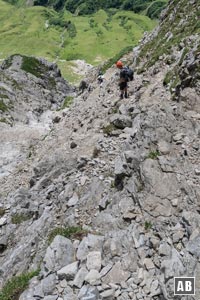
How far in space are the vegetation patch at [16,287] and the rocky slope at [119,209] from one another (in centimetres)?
47

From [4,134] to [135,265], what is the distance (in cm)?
→ 4169

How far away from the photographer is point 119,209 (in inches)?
711

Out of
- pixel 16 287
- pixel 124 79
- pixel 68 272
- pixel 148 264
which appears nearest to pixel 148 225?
pixel 148 264

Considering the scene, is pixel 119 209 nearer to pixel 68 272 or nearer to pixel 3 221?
pixel 68 272

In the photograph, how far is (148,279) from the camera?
14.5 meters

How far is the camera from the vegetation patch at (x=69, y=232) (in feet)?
57.3

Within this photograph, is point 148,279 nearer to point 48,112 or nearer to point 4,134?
point 4,134

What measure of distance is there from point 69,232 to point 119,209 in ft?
7.90

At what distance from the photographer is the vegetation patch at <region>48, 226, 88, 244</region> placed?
17453 mm

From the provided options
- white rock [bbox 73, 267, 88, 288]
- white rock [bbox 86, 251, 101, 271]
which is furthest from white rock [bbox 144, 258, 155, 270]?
white rock [bbox 73, 267, 88, 288]

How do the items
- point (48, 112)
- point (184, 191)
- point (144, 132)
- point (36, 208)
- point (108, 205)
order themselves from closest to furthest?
point (184, 191)
point (108, 205)
point (144, 132)
point (36, 208)
point (48, 112)

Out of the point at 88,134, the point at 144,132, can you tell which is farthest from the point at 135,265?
the point at 88,134

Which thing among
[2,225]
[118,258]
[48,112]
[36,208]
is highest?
[118,258]

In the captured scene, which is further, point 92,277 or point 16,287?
point 16,287
